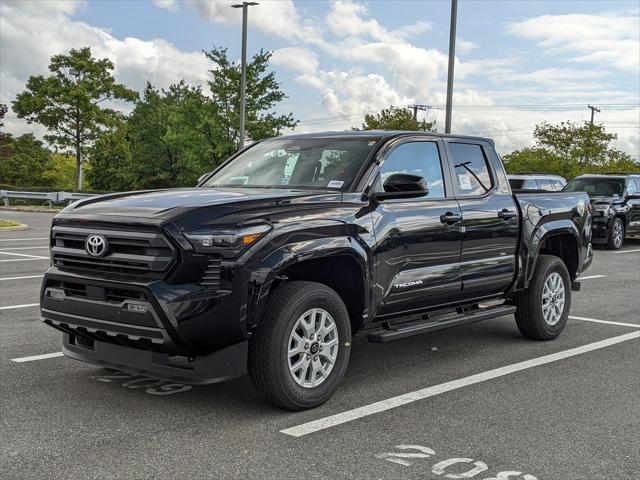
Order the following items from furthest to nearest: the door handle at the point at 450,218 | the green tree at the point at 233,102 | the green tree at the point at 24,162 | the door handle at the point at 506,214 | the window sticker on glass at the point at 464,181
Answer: the green tree at the point at 24,162, the green tree at the point at 233,102, the door handle at the point at 506,214, the window sticker on glass at the point at 464,181, the door handle at the point at 450,218

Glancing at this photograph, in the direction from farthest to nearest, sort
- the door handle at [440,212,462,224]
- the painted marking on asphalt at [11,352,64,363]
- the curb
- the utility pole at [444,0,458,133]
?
the curb < the utility pole at [444,0,458,133] < the painted marking on asphalt at [11,352,64,363] < the door handle at [440,212,462,224]

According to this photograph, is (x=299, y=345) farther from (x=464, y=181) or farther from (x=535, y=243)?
(x=535, y=243)

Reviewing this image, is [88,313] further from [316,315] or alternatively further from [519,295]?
[519,295]

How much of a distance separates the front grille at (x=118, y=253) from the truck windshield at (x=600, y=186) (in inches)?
655

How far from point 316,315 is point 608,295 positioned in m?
7.09

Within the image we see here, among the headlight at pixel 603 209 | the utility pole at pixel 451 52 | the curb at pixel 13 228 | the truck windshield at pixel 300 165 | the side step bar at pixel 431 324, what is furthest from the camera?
the curb at pixel 13 228

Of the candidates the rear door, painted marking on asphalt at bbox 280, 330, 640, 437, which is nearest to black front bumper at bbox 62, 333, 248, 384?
painted marking on asphalt at bbox 280, 330, 640, 437

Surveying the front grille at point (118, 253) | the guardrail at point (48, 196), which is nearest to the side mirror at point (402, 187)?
the front grille at point (118, 253)

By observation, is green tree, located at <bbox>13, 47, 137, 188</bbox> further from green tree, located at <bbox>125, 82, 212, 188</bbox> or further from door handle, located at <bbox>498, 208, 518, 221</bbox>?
door handle, located at <bbox>498, 208, 518, 221</bbox>

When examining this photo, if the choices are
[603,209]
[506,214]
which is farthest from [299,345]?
[603,209]

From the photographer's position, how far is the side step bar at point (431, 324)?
18.1ft

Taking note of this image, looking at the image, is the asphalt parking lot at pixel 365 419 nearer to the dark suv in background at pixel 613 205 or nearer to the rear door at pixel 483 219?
the rear door at pixel 483 219

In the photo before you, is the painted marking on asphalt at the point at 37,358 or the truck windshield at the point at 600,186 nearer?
the painted marking on asphalt at the point at 37,358

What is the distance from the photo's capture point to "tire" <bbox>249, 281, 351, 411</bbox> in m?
4.68
